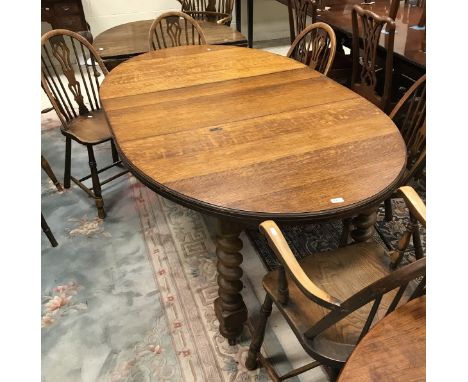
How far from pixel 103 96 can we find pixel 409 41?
6.03 ft

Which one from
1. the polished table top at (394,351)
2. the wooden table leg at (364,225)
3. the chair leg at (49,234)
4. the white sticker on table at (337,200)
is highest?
the white sticker on table at (337,200)

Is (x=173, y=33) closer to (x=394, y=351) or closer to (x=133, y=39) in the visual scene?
(x=133, y=39)

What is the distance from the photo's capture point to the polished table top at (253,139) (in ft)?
4.00

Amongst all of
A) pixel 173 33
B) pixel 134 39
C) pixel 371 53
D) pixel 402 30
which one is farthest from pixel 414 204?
pixel 134 39

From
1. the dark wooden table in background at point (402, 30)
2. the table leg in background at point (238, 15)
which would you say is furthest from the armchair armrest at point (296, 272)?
the table leg in background at point (238, 15)

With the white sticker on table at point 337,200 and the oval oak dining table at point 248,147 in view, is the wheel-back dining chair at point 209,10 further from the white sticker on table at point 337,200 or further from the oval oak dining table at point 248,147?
the white sticker on table at point 337,200

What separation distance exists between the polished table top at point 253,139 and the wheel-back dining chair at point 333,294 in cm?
23

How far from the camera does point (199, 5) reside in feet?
13.9

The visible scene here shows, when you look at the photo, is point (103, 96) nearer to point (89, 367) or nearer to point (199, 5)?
point (89, 367)

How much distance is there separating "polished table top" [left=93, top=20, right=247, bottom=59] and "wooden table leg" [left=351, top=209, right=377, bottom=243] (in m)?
1.91

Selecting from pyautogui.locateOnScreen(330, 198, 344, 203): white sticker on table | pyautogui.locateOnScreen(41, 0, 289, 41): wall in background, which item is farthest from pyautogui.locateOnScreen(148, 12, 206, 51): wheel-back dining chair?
pyautogui.locateOnScreen(330, 198, 344, 203): white sticker on table

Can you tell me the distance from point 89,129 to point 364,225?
1.53m

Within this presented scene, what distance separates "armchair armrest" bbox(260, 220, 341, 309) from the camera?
89 cm

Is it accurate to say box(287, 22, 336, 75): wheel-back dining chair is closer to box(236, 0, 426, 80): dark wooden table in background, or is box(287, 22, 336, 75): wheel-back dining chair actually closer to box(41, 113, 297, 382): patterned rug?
box(236, 0, 426, 80): dark wooden table in background
